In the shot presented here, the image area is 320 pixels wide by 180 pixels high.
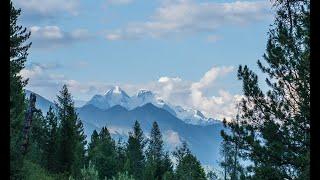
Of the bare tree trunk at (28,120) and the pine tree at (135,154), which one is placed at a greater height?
the pine tree at (135,154)

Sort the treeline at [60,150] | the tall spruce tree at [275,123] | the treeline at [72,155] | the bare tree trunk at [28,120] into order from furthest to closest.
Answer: the treeline at [72,155]
the bare tree trunk at [28,120]
the treeline at [60,150]
the tall spruce tree at [275,123]

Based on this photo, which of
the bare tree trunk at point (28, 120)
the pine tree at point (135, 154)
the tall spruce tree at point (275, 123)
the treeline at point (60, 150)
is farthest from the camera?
the pine tree at point (135, 154)

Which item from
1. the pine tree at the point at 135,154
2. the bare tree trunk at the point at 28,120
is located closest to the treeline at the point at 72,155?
the pine tree at the point at 135,154

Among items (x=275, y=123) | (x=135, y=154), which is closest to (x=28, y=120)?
(x=275, y=123)

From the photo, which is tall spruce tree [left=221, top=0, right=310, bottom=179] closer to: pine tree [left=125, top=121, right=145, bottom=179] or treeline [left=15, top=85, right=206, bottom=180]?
treeline [left=15, top=85, right=206, bottom=180]

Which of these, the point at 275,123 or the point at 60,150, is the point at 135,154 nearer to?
the point at 60,150

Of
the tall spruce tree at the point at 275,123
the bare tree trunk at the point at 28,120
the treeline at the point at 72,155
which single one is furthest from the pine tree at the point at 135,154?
the tall spruce tree at the point at 275,123

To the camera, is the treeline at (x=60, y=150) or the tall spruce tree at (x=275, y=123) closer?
the tall spruce tree at (x=275, y=123)

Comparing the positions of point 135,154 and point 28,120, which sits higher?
point 135,154

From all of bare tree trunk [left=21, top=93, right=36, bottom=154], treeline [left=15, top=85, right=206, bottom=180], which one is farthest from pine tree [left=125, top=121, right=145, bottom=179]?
bare tree trunk [left=21, top=93, right=36, bottom=154]

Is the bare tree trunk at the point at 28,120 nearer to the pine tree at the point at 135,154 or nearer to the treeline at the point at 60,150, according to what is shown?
the treeline at the point at 60,150

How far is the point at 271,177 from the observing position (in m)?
27.2
